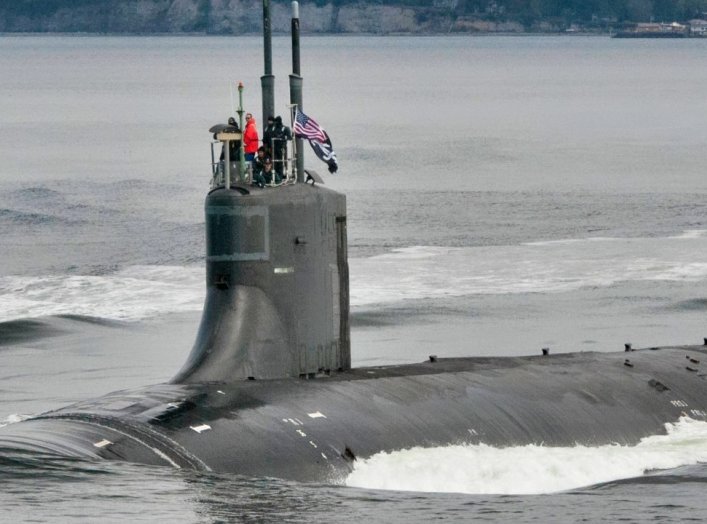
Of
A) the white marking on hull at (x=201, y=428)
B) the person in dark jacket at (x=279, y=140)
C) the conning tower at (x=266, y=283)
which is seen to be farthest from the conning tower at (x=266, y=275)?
the white marking on hull at (x=201, y=428)

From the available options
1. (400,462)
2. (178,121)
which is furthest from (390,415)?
(178,121)

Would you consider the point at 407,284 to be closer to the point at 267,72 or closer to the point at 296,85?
the point at 296,85

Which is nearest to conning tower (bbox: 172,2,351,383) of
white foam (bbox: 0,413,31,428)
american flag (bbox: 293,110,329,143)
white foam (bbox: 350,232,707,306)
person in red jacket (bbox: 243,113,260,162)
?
american flag (bbox: 293,110,329,143)

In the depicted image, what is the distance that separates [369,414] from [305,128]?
4.95 meters

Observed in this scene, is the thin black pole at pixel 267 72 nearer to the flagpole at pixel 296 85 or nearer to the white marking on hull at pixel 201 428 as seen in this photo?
the flagpole at pixel 296 85

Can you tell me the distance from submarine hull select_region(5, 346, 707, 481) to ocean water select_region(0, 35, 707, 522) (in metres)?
0.40

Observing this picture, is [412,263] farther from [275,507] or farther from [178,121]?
[178,121]

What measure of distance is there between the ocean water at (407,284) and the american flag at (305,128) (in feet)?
18.5

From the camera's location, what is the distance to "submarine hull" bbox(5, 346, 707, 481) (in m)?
20.4

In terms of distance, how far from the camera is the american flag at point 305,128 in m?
24.9

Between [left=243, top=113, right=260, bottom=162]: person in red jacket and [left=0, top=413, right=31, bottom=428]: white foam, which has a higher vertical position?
[left=243, top=113, right=260, bottom=162]: person in red jacket

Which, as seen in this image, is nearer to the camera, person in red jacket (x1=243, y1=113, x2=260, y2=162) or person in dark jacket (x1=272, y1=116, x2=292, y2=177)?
person in dark jacket (x1=272, y1=116, x2=292, y2=177)

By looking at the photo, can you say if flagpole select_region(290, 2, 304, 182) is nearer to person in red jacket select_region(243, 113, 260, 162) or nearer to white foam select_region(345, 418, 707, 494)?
person in red jacket select_region(243, 113, 260, 162)

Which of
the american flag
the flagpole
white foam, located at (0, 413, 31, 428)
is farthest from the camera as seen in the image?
white foam, located at (0, 413, 31, 428)
